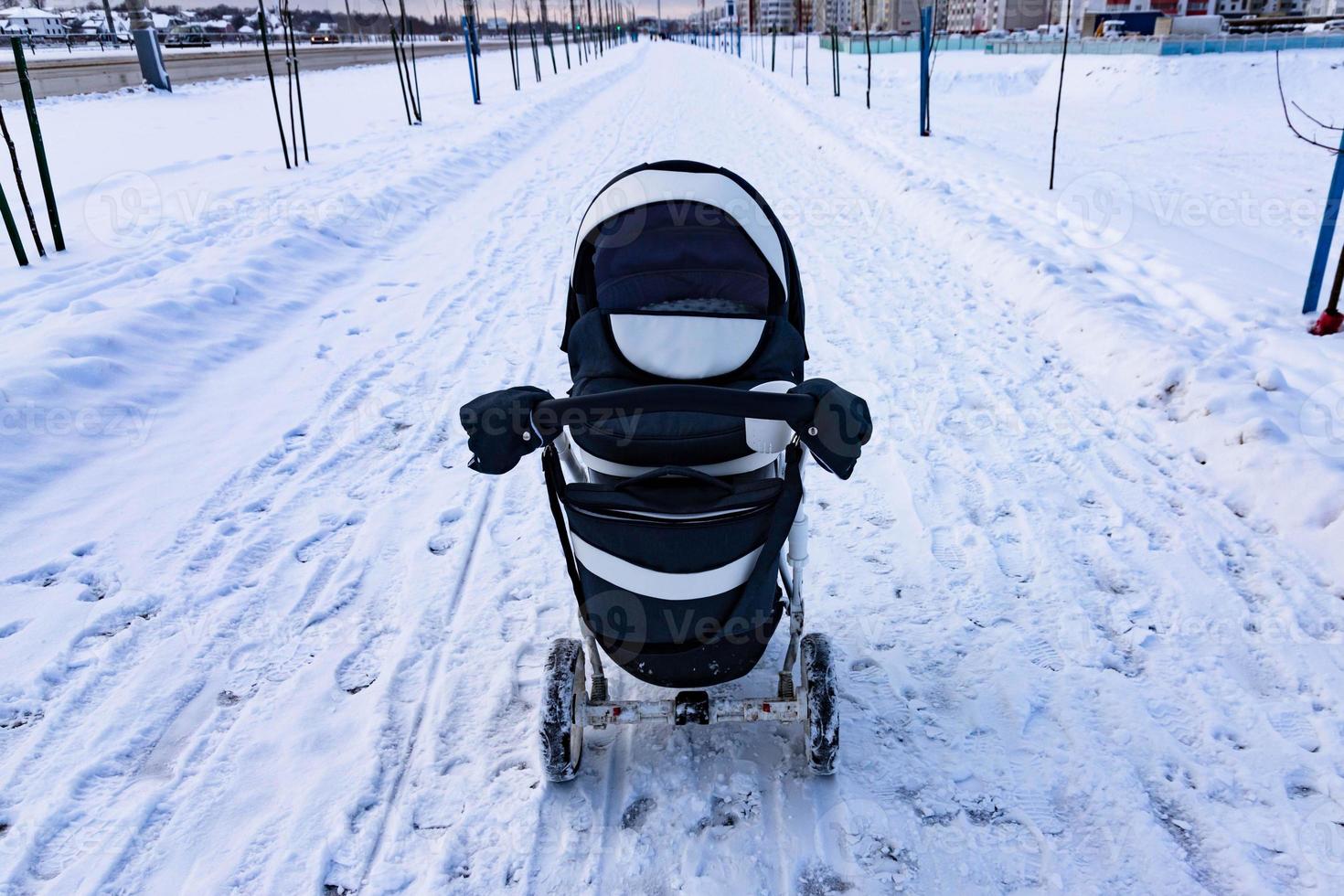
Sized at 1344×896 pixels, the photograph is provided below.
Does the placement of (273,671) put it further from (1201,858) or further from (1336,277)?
(1336,277)

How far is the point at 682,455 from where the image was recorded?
232cm

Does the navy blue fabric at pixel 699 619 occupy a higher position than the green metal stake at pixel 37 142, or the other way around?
the green metal stake at pixel 37 142

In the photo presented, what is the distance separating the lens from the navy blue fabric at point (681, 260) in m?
2.73

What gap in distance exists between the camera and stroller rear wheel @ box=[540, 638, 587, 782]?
2268 millimetres

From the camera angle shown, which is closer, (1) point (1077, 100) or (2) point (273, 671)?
(2) point (273, 671)

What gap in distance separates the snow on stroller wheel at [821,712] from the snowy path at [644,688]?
13 cm

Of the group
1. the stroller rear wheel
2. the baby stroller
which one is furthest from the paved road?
the stroller rear wheel

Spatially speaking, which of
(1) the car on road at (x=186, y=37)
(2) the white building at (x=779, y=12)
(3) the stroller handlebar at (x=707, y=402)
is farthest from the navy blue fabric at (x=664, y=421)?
(2) the white building at (x=779, y=12)

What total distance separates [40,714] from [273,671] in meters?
0.67

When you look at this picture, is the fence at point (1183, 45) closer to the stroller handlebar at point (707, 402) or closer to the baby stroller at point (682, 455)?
the baby stroller at point (682, 455)

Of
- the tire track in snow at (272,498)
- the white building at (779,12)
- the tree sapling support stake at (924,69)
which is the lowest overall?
the tire track in snow at (272,498)

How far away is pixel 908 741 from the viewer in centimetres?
250

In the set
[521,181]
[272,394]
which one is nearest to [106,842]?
[272,394]

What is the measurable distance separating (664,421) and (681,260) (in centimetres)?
74
